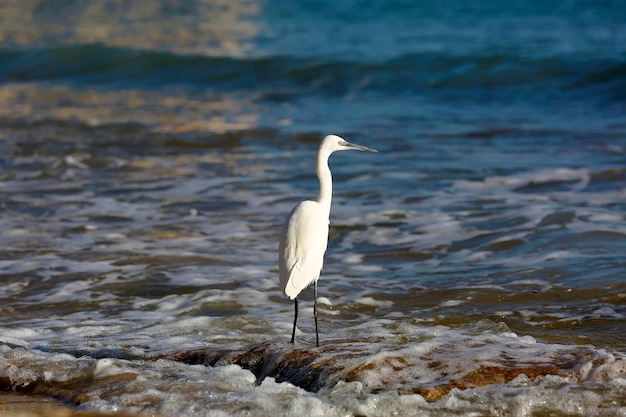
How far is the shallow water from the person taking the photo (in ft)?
13.2

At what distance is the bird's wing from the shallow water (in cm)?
31

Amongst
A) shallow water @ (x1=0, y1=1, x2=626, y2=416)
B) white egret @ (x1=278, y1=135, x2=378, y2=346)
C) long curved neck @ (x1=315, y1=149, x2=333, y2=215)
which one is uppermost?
long curved neck @ (x1=315, y1=149, x2=333, y2=215)

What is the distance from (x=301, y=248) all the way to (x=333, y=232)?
313 cm

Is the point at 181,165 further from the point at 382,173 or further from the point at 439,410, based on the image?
the point at 439,410

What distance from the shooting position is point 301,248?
450 cm

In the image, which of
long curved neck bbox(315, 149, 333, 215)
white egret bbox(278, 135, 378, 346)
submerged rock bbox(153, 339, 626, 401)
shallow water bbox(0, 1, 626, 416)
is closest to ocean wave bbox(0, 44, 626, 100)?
shallow water bbox(0, 1, 626, 416)

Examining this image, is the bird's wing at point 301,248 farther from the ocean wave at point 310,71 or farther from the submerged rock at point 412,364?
the ocean wave at point 310,71

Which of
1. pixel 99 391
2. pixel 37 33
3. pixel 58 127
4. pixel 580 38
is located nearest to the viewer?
pixel 99 391

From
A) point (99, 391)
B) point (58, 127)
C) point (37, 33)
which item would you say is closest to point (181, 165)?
point (58, 127)

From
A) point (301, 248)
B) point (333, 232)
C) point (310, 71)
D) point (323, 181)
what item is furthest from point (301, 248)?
point (310, 71)

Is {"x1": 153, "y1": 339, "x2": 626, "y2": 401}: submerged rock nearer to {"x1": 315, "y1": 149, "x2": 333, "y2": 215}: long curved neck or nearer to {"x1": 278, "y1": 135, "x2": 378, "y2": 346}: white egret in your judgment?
{"x1": 278, "y1": 135, "x2": 378, "y2": 346}: white egret

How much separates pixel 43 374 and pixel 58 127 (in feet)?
31.8

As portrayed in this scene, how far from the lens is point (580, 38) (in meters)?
19.8

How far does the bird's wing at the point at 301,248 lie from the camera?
4434 millimetres
